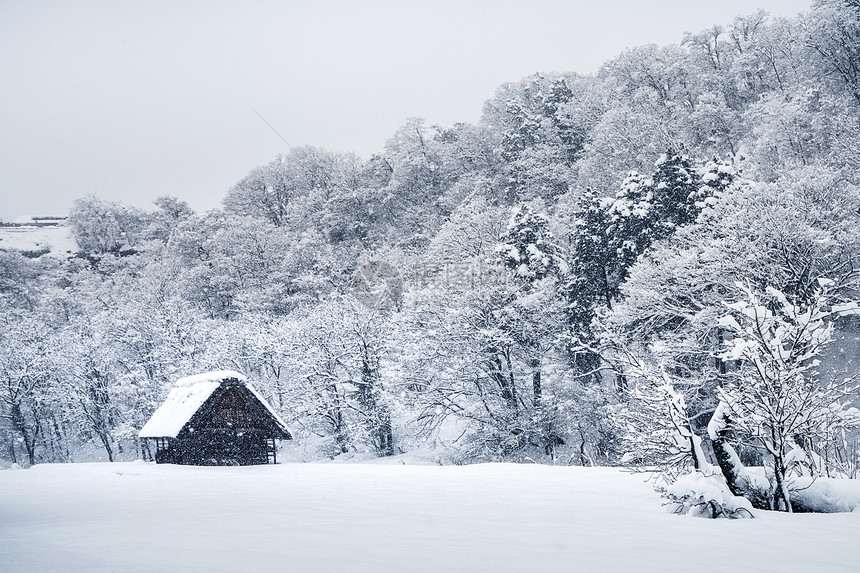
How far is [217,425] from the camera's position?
2316 centimetres

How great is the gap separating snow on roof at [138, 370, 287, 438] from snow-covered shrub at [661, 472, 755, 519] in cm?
1995

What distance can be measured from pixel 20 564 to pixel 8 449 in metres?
45.1

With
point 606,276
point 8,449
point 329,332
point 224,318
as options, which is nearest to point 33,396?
point 8,449

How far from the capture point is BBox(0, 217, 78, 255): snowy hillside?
176 ft

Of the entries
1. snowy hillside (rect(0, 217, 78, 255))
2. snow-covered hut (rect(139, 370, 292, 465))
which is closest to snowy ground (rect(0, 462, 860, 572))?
snow-covered hut (rect(139, 370, 292, 465))

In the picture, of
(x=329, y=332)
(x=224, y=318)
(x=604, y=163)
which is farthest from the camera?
(x=224, y=318)

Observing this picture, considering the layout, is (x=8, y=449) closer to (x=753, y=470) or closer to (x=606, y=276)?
(x=606, y=276)

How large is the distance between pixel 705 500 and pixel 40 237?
67622 millimetres

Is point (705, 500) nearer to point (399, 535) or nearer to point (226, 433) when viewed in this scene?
point (399, 535)

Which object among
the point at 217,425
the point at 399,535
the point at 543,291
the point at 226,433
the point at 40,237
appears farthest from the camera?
the point at 40,237

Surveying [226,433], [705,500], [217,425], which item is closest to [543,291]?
[226,433]

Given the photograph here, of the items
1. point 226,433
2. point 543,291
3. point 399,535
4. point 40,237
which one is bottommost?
point 226,433

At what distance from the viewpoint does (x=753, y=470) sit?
7875 millimetres

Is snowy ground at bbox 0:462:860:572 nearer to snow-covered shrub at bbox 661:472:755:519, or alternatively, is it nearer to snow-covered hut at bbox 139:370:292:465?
snow-covered shrub at bbox 661:472:755:519
